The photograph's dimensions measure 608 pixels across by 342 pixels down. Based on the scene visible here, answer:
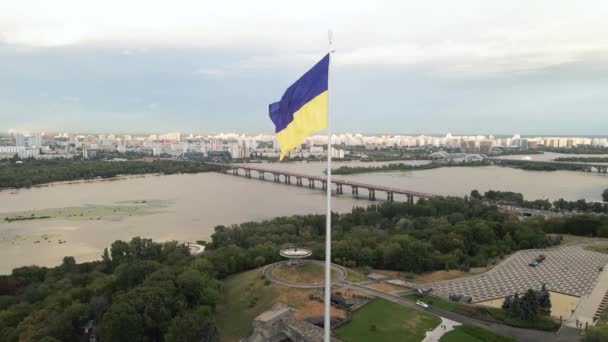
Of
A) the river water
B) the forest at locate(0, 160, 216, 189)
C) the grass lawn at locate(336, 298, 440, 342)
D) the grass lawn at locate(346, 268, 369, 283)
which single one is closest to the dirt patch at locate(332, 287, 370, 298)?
the grass lawn at locate(336, 298, 440, 342)

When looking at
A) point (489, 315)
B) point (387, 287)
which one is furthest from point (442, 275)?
point (489, 315)

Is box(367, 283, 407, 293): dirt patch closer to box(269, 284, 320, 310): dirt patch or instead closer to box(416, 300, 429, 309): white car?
box(416, 300, 429, 309): white car

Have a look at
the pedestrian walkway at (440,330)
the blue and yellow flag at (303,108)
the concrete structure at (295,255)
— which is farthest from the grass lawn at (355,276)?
the blue and yellow flag at (303,108)

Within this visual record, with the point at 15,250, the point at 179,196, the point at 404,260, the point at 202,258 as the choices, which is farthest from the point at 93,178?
the point at 404,260

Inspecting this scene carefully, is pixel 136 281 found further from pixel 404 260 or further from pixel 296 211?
pixel 296 211

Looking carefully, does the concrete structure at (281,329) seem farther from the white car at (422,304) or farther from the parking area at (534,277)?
the parking area at (534,277)

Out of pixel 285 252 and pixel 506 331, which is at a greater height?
pixel 285 252
